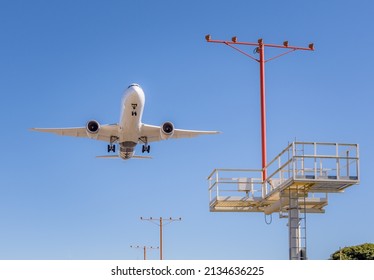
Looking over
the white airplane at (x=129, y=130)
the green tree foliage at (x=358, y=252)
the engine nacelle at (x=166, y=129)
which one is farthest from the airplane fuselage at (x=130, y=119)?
the green tree foliage at (x=358, y=252)

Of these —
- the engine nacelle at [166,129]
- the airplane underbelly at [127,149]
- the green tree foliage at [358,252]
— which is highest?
the engine nacelle at [166,129]

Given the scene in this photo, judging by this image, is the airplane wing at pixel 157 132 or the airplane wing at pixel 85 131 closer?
the airplane wing at pixel 85 131

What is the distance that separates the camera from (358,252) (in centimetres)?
7150

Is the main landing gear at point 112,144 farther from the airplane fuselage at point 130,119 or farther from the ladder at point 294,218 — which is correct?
the ladder at point 294,218

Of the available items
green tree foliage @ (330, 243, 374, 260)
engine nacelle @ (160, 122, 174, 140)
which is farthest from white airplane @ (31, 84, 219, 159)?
green tree foliage @ (330, 243, 374, 260)

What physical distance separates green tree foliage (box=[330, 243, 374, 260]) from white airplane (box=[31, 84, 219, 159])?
18.4m

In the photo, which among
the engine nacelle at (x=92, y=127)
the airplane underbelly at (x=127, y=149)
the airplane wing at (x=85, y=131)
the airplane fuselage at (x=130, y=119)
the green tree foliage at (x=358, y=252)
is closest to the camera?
the airplane fuselage at (x=130, y=119)

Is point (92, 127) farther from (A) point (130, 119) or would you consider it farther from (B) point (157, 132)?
(B) point (157, 132)

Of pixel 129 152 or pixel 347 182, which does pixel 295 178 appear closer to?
pixel 347 182

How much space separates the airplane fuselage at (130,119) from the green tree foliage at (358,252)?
23.0 m

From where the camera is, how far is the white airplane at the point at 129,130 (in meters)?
60.5

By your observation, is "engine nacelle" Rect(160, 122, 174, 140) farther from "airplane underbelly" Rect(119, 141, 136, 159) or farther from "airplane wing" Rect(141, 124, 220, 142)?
"airplane underbelly" Rect(119, 141, 136, 159)

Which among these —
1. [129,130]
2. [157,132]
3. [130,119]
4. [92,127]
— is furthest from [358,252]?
[92,127]

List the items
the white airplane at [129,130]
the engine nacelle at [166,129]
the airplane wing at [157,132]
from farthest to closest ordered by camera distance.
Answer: the airplane wing at [157,132], the engine nacelle at [166,129], the white airplane at [129,130]
